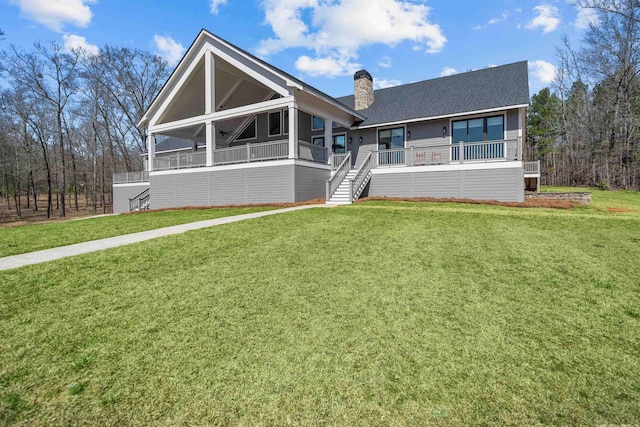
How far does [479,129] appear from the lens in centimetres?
1560

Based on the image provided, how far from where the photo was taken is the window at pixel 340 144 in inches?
750

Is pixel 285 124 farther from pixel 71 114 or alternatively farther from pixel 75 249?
pixel 71 114

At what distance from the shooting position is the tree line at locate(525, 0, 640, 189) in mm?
27103

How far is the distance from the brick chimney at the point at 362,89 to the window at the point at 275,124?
512 cm

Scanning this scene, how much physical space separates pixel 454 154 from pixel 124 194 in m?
24.4

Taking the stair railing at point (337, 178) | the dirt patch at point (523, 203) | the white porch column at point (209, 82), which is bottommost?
the dirt patch at point (523, 203)

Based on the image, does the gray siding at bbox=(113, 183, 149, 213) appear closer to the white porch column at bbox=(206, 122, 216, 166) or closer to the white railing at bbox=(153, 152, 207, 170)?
the white railing at bbox=(153, 152, 207, 170)

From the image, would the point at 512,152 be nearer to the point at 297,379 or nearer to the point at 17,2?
the point at 297,379

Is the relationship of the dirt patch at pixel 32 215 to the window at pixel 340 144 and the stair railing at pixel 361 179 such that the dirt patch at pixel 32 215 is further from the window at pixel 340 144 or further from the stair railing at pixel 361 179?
the stair railing at pixel 361 179

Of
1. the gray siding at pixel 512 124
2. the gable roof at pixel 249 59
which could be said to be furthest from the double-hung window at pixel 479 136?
the gable roof at pixel 249 59

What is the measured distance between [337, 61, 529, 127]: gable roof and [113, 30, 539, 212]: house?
0.06 meters

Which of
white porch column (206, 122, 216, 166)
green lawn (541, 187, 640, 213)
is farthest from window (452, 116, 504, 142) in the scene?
white porch column (206, 122, 216, 166)

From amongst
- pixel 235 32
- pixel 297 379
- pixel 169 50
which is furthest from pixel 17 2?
pixel 297 379

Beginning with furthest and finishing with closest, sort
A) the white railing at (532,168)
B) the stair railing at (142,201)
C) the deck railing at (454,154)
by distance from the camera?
the stair railing at (142,201)
the white railing at (532,168)
the deck railing at (454,154)
